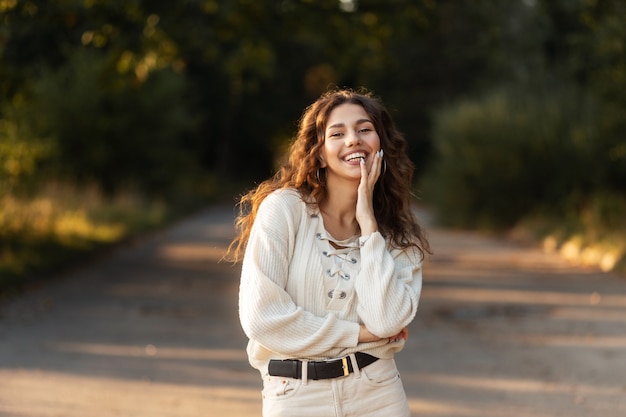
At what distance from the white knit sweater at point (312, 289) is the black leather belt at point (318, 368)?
27 mm

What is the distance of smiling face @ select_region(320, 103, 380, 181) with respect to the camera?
11.7 ft

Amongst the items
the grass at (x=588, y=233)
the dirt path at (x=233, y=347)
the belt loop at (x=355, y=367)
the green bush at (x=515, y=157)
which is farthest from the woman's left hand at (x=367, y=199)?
the green bush at (x=515, y=157)

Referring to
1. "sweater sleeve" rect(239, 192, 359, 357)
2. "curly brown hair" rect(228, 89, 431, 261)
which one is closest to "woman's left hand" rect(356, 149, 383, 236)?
"curly brown hair" rect(228, 89, 431, 261)

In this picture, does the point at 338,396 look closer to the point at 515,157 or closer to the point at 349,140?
the point at 349,140

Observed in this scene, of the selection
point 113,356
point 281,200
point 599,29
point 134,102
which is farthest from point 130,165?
point 281,200

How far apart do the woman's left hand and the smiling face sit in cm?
3

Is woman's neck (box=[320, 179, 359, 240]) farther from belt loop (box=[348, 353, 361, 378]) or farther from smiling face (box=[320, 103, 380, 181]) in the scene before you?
belt loop (box=[348, 353, 361, 378])

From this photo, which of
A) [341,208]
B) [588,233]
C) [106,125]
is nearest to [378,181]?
[341,208]

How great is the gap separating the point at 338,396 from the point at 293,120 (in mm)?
15531

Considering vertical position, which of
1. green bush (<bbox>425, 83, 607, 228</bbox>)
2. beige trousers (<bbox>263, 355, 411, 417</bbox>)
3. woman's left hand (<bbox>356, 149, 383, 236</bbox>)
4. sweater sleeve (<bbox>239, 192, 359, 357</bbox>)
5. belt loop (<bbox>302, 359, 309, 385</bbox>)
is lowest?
beige trousers (<bbox>263, 355, 411, 417</bbox>)

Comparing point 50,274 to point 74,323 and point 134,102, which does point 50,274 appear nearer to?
point 74,323

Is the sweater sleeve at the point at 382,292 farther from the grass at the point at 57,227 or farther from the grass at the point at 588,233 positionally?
the grass at the point at 588,233

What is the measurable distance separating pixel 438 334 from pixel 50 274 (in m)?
6.82

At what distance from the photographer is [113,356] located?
29.4 ft
